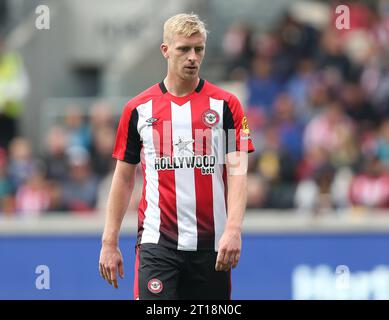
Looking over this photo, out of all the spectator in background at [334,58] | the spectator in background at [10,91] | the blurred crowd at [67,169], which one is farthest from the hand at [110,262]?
the spectator in background at [10,91]

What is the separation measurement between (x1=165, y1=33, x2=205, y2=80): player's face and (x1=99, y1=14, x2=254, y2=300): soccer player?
2cm

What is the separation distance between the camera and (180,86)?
258 inches

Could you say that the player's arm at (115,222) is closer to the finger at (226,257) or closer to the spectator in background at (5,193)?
the finger at (226,257)

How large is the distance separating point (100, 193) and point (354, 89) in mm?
3713

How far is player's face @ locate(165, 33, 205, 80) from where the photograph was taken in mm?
6328

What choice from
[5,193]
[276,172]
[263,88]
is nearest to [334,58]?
[263,88]

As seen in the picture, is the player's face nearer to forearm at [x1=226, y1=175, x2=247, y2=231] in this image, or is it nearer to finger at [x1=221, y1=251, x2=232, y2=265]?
forearm at [x1=226, y1=175, x2=247, y2=231]

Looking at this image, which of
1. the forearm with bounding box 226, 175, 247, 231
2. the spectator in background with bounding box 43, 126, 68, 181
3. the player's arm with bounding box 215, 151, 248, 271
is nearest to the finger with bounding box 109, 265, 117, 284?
the player's arm with bounding box 215, 151, 248, 271

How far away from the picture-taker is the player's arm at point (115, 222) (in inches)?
256

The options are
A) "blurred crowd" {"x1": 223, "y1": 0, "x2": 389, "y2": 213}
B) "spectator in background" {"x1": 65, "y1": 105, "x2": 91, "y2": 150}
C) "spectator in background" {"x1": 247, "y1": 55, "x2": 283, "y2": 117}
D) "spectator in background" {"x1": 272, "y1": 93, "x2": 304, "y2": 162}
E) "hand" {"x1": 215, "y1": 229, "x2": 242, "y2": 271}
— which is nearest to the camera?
"hand" {"x1": 215, "y1": 229, "x2": 242, "y2": 271}

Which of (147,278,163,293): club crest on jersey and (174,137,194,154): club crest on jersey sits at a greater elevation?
(174,137,194,154): club crest on jersey

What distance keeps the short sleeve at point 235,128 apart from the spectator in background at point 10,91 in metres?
9.33

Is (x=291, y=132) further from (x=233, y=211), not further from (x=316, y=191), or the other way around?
(x=233, y=211)
